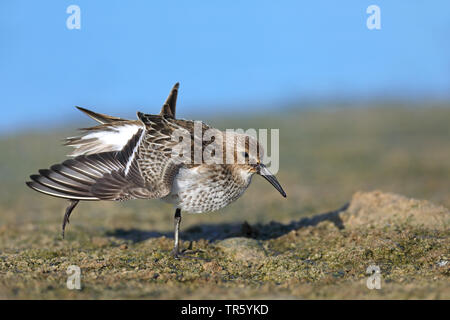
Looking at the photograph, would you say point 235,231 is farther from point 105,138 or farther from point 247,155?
point 105,138

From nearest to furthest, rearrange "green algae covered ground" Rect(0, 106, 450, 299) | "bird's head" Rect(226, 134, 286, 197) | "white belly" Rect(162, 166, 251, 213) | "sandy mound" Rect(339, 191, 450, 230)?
"green algae covered ground" Rect(0, 106, 450, 299), "white belly" Rect(162, 166, 251, 213), "bird's head" Rect(226, 134, 286, 197), "sandy mound" Rect(339, 191, 450, 230)

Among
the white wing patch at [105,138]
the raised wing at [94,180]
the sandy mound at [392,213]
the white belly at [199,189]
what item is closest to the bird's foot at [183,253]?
the white belly at [199,189]

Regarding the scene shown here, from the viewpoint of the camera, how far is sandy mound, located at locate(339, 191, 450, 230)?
811 cm

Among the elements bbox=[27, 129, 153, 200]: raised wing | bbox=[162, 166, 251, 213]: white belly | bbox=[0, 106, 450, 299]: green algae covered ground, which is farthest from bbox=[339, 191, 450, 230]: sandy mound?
bbox=[27, 129, 153, 200]: raised wing

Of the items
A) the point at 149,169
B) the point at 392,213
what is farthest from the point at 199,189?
the point at 392,213

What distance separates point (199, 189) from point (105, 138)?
69.6 inches

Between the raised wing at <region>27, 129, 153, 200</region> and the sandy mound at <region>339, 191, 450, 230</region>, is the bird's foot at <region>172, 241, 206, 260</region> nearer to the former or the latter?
the raised wing at <region>27, 129, 153, 200</region>

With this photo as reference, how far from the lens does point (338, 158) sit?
18.1 m

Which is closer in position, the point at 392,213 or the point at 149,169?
the point at 149,169

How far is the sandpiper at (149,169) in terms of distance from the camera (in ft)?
21.7

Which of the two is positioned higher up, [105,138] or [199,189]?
[105,138]

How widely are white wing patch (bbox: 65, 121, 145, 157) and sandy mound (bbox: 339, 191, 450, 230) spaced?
12.3 ft

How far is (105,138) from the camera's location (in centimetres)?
776

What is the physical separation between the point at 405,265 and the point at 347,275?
885 millimetres
